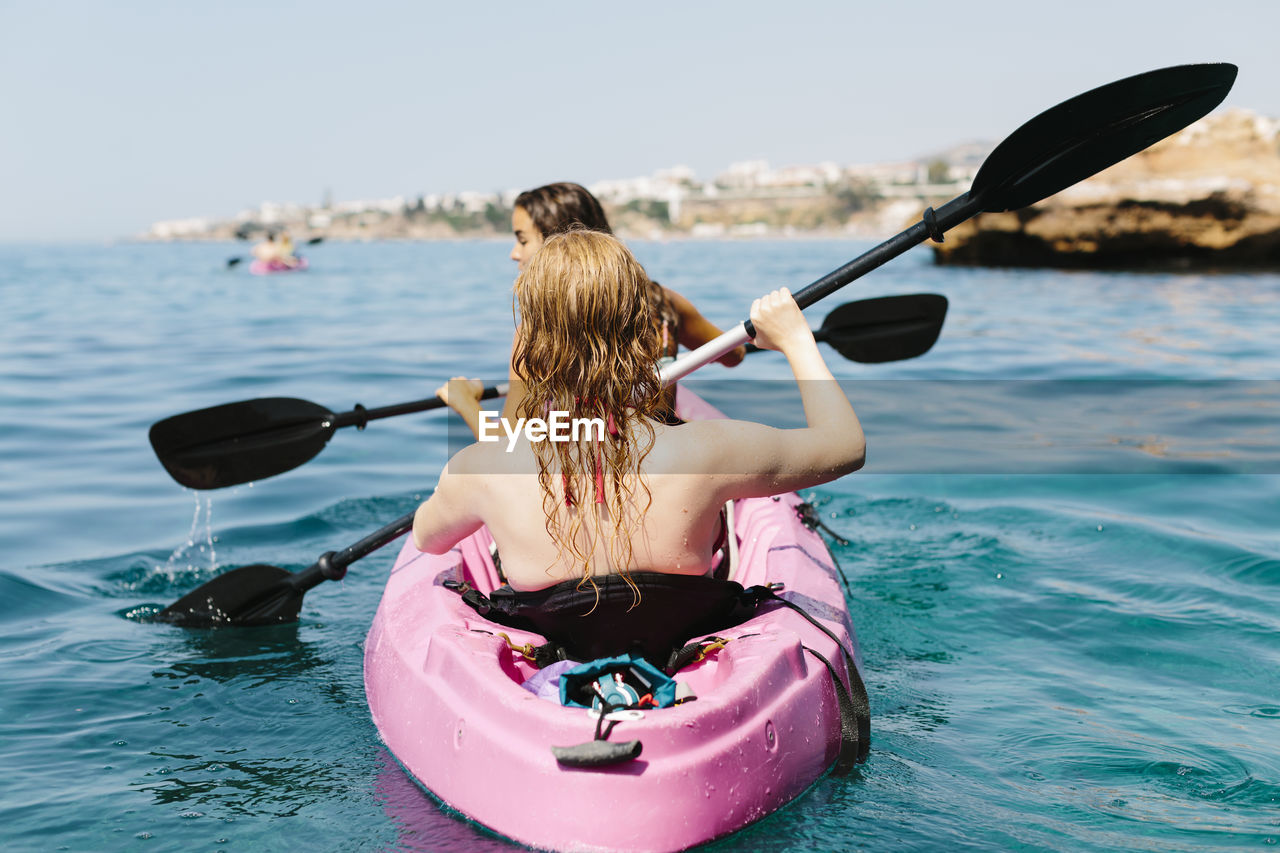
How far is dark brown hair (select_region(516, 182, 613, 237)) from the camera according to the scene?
3.95 metres

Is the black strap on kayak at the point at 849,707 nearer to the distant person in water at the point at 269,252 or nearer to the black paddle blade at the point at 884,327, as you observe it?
the black paddle blade at the point at 884,327

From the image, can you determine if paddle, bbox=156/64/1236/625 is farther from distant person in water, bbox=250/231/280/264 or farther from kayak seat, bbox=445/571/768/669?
distant person in water, bbox=250/231/280/264

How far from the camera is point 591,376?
228 cm

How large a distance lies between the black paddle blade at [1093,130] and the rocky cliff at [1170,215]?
68.4ft

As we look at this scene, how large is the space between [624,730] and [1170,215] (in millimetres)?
23467

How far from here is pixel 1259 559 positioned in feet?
15.9

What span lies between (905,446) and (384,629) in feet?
16.0

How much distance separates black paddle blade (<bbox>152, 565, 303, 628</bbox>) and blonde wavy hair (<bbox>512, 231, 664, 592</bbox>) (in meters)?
2.42

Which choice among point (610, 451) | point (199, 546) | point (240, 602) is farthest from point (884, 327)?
point (199, 546)

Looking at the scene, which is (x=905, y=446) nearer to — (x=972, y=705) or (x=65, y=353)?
(x=972, y=705)

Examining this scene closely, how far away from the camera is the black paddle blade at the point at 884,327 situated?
4.51m

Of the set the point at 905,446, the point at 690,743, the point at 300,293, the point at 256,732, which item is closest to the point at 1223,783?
the point at 690,743

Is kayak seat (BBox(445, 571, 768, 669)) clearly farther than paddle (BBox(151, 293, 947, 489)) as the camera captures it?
No

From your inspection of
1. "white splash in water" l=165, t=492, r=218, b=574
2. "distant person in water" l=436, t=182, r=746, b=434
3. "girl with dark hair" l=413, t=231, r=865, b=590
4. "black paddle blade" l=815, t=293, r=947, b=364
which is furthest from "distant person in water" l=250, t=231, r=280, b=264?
"girl with dark hair" l=413, t=231, r=865, b=590
